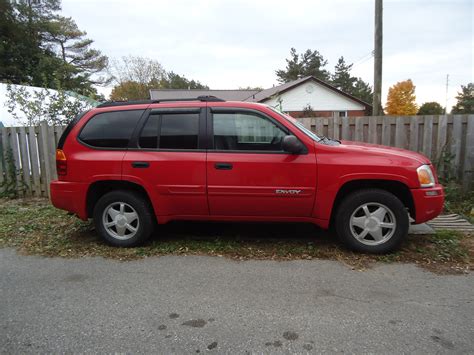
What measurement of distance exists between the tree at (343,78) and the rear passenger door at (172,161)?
65884 millimetres

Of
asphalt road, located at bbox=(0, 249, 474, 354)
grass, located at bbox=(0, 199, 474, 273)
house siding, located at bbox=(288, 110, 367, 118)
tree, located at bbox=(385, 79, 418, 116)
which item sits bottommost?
asphalt road, located at bbox=(0, 249, 474, 354)

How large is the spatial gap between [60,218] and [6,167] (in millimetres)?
2724

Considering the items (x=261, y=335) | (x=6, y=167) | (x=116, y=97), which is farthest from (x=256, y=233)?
(x=116, y=97)

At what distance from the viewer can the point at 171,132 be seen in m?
4.20

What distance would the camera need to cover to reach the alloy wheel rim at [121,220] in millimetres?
4281

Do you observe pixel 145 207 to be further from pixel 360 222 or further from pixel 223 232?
pixel 360 222

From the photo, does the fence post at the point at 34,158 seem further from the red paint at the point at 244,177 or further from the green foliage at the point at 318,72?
the green foliage at the point at 318,72

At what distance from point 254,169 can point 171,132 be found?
3.76 ft

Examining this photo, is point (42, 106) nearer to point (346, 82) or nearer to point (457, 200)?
point (457, 200)

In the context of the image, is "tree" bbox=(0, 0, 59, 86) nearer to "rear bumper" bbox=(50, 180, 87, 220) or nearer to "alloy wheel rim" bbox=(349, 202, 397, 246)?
"rear bumper" bbox=(50, 180, 87, 220)

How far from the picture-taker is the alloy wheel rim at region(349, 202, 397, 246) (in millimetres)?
3895

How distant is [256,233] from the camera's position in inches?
188

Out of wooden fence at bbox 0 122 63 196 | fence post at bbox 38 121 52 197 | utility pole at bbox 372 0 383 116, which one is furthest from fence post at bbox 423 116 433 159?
fence post at bbox 38 121 52 197

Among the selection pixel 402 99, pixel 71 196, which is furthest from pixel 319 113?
pixel 402 99
